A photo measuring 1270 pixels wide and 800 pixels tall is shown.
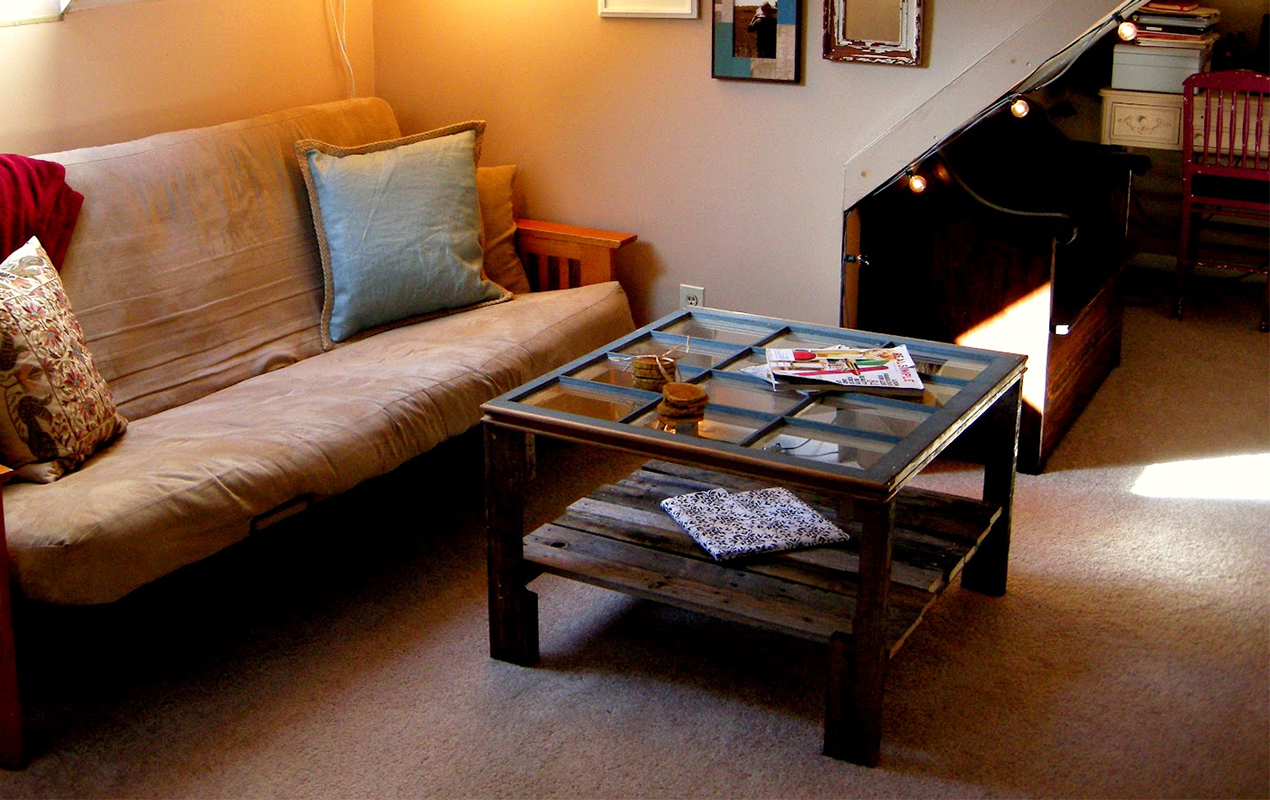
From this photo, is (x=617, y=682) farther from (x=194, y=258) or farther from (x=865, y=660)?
(x=194, y=258)

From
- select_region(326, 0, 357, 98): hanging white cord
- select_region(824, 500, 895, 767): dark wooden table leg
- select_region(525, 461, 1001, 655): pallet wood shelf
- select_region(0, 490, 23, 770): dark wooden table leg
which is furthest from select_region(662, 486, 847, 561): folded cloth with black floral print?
select_region(326, 0, 357, 98): hanging white cord

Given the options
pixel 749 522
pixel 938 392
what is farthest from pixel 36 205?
pixel 938 392

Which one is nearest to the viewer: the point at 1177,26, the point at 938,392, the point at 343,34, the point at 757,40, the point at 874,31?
the point at 938,392

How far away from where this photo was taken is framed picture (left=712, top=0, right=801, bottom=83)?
3246 millimetres

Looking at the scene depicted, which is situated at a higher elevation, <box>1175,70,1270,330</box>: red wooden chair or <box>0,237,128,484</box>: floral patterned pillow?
<box>1175,70,1270,330</box>: red wooden chair

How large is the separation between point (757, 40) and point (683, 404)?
1386 mm

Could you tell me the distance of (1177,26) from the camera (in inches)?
173

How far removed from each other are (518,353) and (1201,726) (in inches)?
63.6

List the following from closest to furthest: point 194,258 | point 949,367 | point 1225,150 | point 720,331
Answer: point 949,367, point 720,331, point 194,258, point 1225,150

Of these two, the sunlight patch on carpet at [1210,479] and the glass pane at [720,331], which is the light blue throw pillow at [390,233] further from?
the sunlight patch on carpet at [1210,479]

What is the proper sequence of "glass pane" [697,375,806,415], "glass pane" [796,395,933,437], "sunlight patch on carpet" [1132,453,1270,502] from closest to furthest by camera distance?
1. "glass pane" [796,395,933,437]
2. "glass pane" [697,375,806,415]
3. "sunlight patch on carpet" [1132,453,1270,502]

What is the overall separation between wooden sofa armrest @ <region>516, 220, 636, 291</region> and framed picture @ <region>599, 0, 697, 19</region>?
22.9 inches

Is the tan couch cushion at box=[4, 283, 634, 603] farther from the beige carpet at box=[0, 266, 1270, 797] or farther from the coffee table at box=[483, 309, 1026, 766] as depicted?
the coffee table at box=[483, 309, 1026, 766]

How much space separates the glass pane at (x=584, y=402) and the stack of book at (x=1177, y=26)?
9.54 ft
